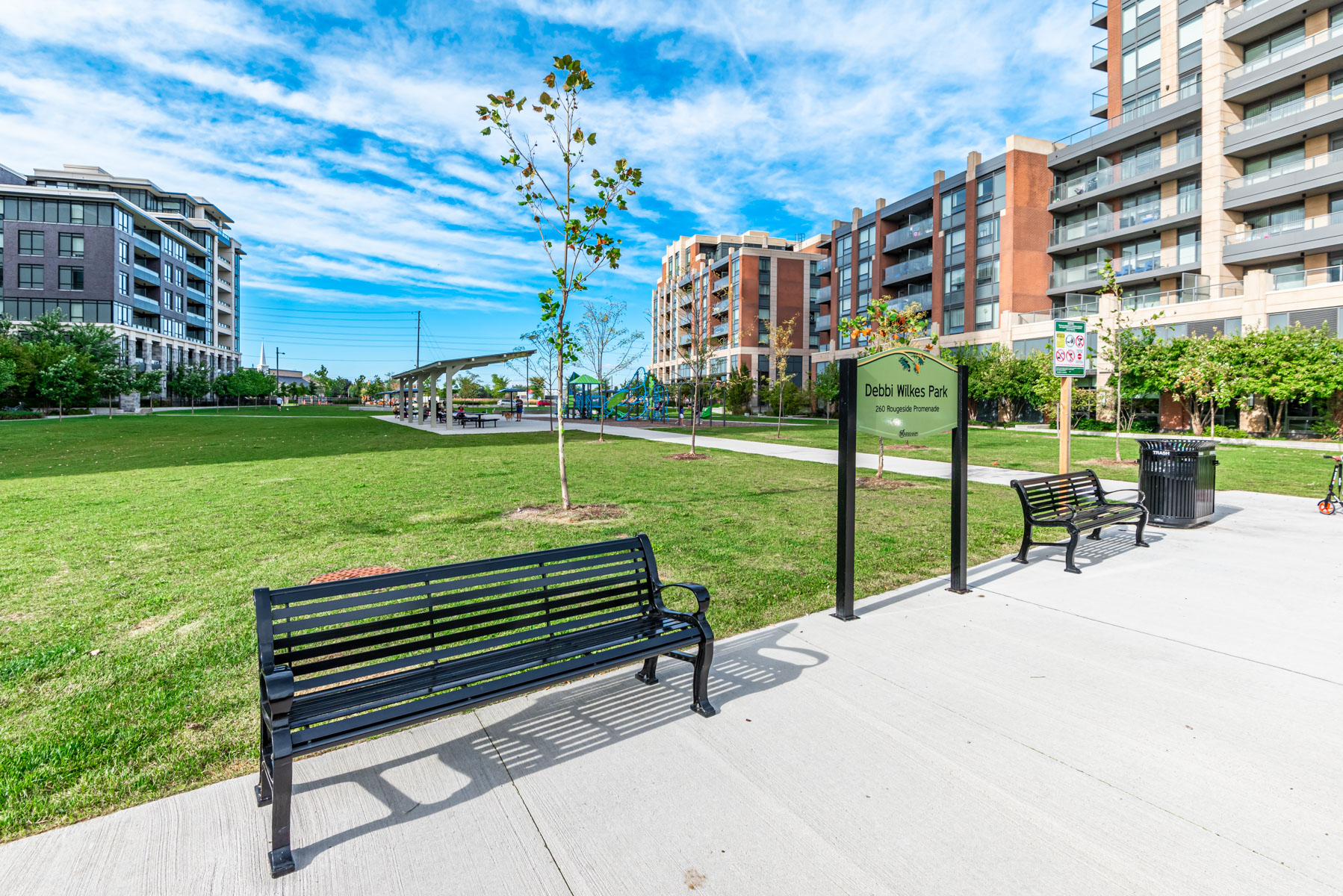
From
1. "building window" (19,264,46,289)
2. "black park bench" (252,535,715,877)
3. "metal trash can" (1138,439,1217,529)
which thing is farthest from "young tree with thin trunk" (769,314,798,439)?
"building window" (19,264,46,289)

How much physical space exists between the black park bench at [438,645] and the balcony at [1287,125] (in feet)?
140

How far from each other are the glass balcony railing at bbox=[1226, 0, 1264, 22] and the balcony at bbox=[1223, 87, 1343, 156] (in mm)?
5359

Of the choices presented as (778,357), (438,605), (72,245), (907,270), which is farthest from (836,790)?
(72,245)

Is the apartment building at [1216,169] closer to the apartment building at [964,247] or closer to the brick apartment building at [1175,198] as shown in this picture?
the brick apartment building at [1175,198]

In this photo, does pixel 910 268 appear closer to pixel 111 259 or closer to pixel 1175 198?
pixel 1175 198

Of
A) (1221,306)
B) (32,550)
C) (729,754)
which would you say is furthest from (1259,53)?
(32,550)

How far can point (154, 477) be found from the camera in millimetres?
13000

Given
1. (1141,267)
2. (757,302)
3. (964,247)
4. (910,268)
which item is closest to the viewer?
(1141,267)

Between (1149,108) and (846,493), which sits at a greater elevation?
(1149,108)

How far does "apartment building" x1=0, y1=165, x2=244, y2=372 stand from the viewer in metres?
64.0

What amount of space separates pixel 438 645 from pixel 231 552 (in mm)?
5061

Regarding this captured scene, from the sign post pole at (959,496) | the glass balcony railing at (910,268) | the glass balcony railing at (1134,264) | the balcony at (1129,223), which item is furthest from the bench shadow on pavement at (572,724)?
the glass balcony railing at (910,268)

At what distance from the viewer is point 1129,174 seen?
129 feet

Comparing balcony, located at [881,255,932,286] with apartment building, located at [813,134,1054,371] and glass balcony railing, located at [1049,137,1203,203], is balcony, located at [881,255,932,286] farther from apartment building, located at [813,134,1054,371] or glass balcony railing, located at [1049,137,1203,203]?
glass balcony railing, located at [1049,137,1203,203]
